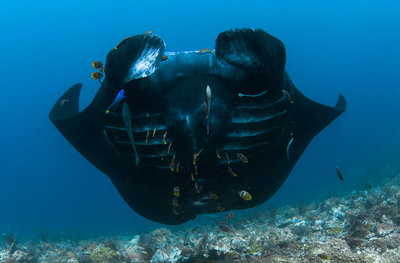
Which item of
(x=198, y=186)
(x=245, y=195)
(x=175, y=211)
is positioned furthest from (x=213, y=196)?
(x=175, y=211)

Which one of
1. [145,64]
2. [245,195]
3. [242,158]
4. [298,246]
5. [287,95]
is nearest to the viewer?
[145,64]

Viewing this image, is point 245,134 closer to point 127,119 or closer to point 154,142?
point 154,142

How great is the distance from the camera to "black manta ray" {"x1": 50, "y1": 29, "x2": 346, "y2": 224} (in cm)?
203

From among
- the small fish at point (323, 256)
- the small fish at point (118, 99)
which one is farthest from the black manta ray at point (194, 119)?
the small fish at point (323, 256)

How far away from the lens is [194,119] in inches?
91.0

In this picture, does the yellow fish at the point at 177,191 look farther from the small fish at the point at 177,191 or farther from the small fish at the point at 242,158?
the small fish at the point at 242,158

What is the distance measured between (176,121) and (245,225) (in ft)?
32.7

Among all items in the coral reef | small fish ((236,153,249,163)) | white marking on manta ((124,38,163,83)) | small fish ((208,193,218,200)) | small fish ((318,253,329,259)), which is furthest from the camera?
the coral reef

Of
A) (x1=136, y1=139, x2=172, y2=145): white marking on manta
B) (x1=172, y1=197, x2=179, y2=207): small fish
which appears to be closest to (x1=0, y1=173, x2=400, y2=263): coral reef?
(x1=172, y1=197, x2=179, y2=207): small fish

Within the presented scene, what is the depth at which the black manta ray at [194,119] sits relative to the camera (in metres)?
2.03

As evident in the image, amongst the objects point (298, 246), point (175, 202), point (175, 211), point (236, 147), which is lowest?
point (298, 246)

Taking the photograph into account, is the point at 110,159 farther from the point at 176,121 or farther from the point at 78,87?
the point at 78,87

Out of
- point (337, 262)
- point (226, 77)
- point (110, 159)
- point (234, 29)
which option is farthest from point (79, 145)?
point (337, 262)

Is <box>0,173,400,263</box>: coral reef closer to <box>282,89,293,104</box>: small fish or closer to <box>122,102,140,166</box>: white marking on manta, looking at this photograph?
<box>282,89,293,104</box>: small fish
